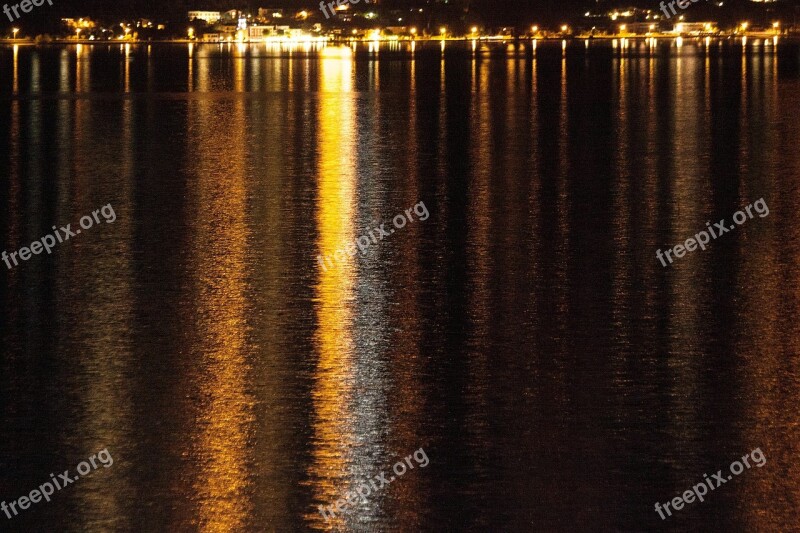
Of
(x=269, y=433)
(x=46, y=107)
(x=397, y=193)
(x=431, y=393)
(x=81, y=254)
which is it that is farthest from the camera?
(x=46, y=107)

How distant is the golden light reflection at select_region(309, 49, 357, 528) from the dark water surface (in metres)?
0.04

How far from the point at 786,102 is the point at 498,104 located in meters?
8.72

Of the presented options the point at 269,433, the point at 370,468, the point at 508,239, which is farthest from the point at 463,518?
the point at 508,239

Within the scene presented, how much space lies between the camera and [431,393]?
11.6m

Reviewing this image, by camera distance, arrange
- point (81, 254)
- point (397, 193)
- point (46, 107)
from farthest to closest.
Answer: point (46, 107) → point (397, 193) → point (81, 254)

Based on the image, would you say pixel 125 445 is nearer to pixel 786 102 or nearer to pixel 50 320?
pixel 50 320
